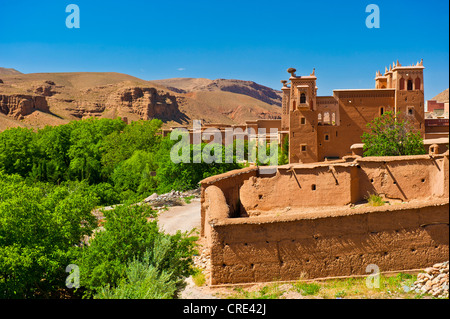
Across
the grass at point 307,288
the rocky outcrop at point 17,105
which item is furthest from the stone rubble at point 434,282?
the rocky outcrop at point 17,105

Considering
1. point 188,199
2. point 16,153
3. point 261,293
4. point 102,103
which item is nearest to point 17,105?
point 102,103

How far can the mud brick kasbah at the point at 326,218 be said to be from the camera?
12.9 metres

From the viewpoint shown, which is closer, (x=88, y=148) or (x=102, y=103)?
(x=88, y=148)

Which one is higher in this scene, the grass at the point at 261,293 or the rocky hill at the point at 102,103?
the rocky hill at the point at 102,103

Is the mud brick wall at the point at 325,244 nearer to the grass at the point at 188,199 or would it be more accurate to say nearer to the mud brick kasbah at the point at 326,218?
the mud brick kasbah at the point at 326,218

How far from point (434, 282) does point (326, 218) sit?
11.0 ft

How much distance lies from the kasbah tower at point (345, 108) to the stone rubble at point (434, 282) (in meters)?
20.6

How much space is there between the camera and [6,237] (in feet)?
55.6

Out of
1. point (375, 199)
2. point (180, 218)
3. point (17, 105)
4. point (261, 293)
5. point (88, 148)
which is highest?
point (17, 105)

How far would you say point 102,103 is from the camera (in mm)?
112000

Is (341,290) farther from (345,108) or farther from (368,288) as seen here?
(345,108)

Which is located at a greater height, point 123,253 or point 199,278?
point 123,253

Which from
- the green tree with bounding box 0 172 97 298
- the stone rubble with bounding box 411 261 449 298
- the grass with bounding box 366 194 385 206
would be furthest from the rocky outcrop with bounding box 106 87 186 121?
the stone rubble with bounding box 411 261 449 298
